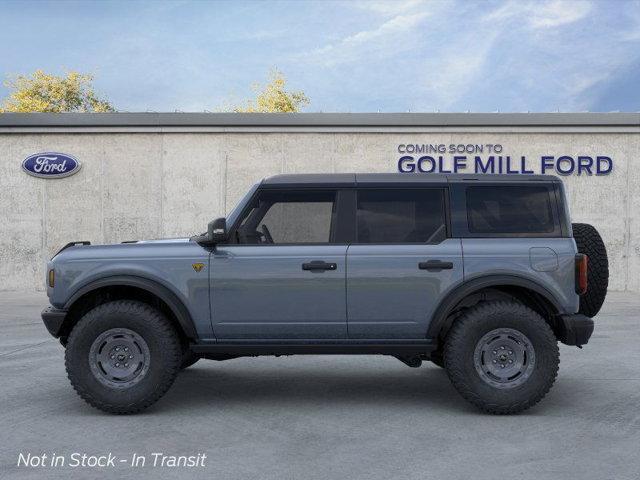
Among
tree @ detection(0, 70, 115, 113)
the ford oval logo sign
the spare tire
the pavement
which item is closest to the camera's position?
the pavement

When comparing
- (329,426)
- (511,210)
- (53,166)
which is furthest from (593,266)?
(53,166)

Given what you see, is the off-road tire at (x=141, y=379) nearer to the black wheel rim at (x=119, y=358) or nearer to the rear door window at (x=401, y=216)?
the black wheel rim at (x=119, y=358)

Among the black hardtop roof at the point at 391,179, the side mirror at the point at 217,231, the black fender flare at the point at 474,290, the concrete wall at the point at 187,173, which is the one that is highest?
the concrete wall at the point at 187,173

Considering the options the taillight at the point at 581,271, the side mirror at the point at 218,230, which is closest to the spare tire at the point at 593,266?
the taillight at the point at 581,271

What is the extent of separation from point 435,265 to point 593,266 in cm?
137

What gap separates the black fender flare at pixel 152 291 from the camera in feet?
19.5

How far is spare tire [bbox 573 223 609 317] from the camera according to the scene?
245 inches

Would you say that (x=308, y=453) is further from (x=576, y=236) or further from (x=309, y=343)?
(x=576, y=236)

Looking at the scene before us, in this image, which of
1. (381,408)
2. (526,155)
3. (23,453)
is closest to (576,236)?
(381,408)

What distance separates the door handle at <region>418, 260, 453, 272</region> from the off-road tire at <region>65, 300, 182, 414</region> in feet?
6.64

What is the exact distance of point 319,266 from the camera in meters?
5.93

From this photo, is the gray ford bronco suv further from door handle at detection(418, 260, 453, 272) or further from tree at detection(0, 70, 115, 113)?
tree at detection(0, 70, 115, 113)

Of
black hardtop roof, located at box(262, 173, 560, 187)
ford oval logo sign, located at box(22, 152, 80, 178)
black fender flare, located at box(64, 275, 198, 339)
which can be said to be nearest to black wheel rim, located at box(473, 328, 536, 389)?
black hardtop roof, located at box(262, 173, 560, 187)

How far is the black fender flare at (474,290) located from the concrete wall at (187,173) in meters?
12.3
